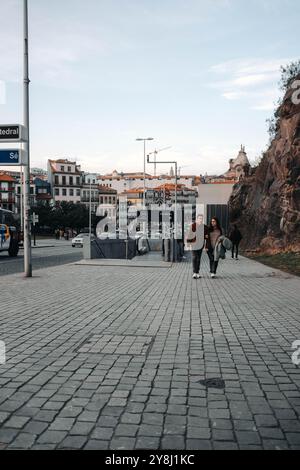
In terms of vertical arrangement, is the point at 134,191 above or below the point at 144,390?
above

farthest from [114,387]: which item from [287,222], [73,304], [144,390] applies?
[287,222]

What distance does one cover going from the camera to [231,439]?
317 centimetres

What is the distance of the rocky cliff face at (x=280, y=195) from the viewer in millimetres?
Answer: 23891

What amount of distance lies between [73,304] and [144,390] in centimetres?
466

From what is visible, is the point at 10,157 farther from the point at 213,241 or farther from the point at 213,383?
the point at 213,383

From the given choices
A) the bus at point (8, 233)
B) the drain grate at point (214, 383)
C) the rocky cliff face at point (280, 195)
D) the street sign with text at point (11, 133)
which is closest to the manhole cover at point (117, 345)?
the drain grate at point (214, 383)

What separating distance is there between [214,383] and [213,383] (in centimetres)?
1

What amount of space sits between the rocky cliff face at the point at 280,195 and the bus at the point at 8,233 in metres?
13.4

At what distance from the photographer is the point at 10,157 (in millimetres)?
11789

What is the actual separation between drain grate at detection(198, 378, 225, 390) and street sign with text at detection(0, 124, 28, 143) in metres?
9.11

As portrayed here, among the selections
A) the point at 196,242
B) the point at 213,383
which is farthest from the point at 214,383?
the point at 196,242

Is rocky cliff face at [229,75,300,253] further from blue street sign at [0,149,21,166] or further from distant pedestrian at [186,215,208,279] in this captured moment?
blue street sign at [0,149,21,166]

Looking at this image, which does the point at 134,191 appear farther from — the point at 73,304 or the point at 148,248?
the point at 73,304

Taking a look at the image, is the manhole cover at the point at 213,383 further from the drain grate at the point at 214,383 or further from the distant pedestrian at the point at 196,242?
the distant pedestrian at the point at 196,242
